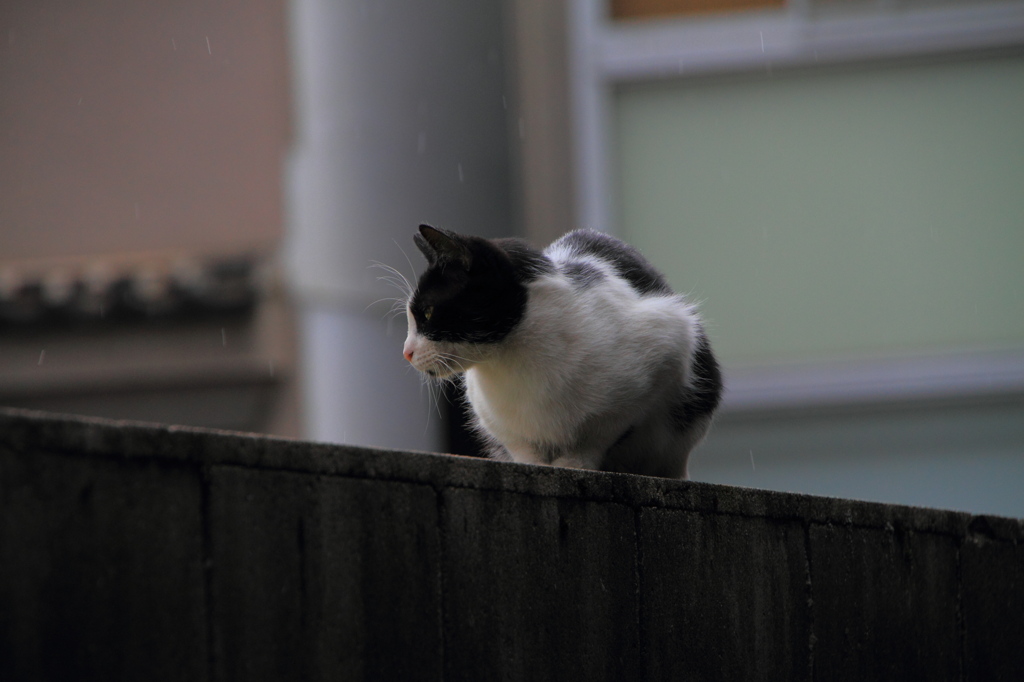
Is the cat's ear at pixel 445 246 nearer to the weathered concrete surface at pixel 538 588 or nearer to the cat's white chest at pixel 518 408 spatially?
the cat's white chest at pixel 518 408

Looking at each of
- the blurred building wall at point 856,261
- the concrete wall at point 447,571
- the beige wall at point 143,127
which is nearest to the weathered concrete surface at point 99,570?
the concrete wall at point 447,571

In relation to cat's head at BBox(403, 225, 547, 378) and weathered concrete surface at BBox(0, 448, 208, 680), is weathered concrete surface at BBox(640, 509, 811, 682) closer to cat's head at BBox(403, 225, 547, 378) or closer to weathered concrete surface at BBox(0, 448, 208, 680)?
cat's head at BBox(403, 225, 547, 378)

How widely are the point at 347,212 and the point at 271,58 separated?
3.67 ft

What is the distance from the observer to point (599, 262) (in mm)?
2201

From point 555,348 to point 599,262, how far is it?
1.01 feet

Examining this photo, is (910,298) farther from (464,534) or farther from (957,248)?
(464,534)

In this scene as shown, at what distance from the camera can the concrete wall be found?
1399mm

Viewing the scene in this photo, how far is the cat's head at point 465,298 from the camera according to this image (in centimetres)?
200

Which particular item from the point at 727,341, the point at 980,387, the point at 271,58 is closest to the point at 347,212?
the point at 271,58

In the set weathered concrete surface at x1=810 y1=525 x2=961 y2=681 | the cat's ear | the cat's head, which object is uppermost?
the cat's ear

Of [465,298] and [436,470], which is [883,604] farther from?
[465,298]

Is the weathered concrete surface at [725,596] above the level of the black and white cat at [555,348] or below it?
below

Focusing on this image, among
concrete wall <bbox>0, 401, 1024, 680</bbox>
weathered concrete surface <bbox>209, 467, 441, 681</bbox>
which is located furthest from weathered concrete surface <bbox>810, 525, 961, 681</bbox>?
weathered concrete surface <bbox>209, 467, 441, 681</bbox>

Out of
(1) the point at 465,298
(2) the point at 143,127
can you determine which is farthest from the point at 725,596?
(2) the point at 143,127
